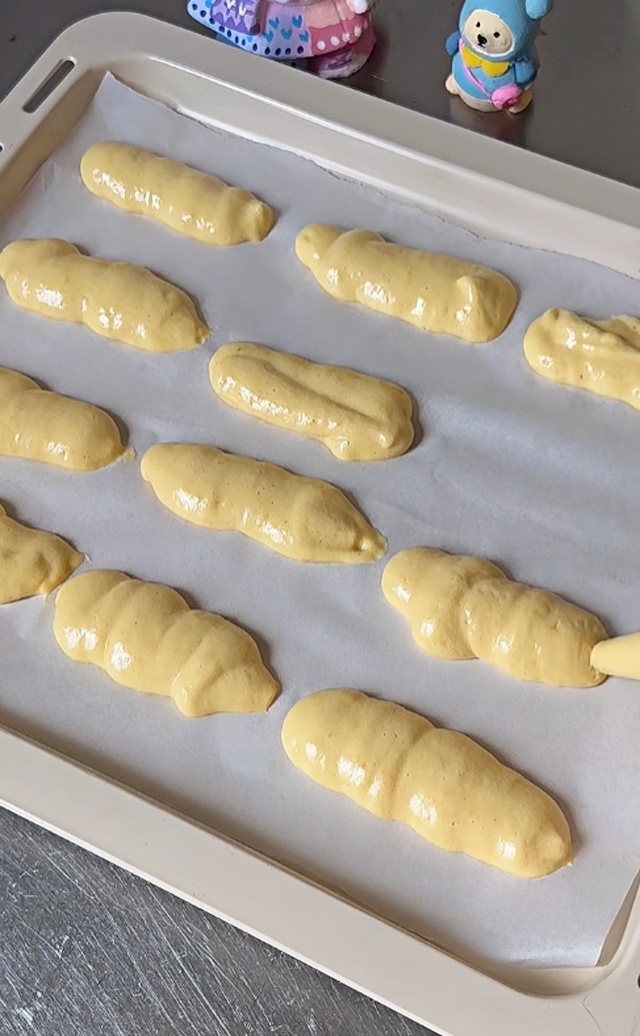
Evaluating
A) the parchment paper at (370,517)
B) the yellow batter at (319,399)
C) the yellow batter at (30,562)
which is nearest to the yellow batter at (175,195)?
the parchment paper at (370,517)

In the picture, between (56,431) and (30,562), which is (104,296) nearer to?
(56,431)

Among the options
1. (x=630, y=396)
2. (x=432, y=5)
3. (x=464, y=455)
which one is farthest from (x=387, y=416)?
(x=432, y=5)

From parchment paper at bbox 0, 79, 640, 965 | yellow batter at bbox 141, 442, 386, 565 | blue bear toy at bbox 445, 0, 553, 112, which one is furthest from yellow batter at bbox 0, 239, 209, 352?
blue bear toy at bbox 445, 0, 553, 112

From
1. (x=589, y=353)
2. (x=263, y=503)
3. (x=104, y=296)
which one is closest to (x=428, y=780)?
(x=263, y=503)

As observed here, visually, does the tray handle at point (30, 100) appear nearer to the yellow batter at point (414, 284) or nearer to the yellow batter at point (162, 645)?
the yellow batter at point (414, 284)

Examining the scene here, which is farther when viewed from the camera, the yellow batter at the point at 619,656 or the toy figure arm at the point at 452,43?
the toy figure arm at the point at 452,43

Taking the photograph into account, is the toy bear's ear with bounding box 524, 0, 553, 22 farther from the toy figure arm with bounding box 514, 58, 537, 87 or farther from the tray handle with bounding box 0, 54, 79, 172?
the tray handle with bounding box 0, 54, 79, 172
